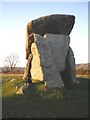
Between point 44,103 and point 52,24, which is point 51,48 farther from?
point 44,103

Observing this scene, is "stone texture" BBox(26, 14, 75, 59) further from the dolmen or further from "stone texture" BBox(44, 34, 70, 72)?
"stone texture" BBox(44, 34, 70, 72)

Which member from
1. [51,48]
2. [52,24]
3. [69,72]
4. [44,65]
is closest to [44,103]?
[44,65]

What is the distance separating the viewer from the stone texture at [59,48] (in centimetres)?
1934

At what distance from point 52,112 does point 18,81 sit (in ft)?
18.5

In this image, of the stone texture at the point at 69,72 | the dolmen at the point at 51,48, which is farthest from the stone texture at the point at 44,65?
the stone texture at the point at 69,72

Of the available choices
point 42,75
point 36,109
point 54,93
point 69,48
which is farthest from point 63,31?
point 36,109

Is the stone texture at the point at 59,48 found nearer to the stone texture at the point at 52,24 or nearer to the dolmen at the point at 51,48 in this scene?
the dolmen at the point at 51,48

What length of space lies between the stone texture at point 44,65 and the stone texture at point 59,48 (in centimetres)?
47

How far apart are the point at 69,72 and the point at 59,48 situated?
6.21ft

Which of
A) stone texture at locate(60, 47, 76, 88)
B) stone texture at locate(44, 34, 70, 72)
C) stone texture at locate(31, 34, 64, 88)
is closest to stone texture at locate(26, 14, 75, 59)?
stone texture at locate(44, 34, 70, 72)

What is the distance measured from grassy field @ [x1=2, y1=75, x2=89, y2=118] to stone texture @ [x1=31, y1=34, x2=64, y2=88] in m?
0.63

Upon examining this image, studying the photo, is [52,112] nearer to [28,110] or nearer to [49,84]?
[28,110]

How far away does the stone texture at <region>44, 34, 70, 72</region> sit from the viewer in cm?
1934

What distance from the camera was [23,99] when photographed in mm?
16750
